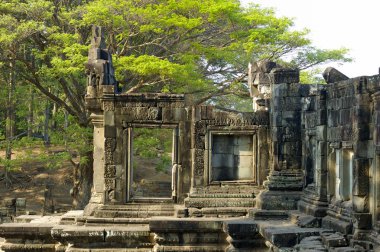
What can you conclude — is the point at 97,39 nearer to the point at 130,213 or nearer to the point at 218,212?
the point at 130,213

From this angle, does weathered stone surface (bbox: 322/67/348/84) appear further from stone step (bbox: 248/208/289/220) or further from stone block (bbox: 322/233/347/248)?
stone block (bbox: 322/233/347/248)

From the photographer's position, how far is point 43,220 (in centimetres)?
1571

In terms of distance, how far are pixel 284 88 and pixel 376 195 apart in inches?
195

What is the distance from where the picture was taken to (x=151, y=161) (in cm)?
3153

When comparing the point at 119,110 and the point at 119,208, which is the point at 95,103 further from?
the point at 119,208

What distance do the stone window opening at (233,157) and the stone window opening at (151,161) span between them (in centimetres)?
88

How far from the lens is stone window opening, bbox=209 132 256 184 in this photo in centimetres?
1471

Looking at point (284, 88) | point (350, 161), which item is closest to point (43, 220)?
point (284, 88)

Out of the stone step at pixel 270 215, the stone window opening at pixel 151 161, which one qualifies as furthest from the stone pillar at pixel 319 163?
the stone window opening at pixel 151 161

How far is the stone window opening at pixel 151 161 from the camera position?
14.6 meters

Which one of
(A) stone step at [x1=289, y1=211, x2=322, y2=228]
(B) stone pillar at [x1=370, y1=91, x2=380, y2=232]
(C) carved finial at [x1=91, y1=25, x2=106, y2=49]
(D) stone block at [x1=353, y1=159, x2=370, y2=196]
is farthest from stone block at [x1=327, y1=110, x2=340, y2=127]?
(C) carved finial at [x1=91, y1=25, x2=106, y2=49]

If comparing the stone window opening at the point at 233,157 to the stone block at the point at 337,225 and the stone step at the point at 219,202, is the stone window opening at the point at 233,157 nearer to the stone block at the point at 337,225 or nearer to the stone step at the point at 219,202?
the stone step at the point at 219,202

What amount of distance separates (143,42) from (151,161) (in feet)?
27.7

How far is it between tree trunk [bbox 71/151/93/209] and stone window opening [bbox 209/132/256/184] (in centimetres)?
816
